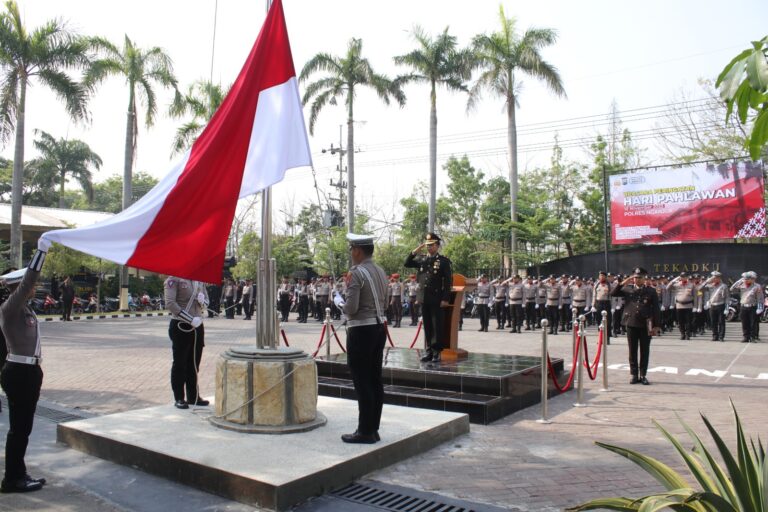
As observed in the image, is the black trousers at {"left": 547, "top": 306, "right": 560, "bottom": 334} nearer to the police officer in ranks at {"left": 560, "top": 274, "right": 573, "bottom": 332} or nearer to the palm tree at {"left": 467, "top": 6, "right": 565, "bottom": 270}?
the police officer in ranks at {"left": 560, "top": 274, "right": 573, "bottom": 332}

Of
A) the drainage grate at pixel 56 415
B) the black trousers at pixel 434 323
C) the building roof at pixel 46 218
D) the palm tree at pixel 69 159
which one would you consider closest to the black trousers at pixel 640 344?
the black trousers at pixel 434 323

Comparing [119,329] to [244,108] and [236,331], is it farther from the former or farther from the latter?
[244,108]

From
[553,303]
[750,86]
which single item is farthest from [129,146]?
[750,86]

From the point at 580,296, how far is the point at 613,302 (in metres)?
1.19

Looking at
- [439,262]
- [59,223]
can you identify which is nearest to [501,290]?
[439,262]

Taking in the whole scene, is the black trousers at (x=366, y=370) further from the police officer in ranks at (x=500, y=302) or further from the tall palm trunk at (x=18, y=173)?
the tall palm trunk at (x=18, y=173)

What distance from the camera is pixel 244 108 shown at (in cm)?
570

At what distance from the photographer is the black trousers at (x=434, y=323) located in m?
8.80

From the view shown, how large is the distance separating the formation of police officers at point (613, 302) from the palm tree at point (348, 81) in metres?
10.5

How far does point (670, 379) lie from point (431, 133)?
1857 centimetres

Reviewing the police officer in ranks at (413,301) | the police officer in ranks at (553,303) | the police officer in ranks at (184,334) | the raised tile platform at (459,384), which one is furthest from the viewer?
the police officer in ranks at (413,301)

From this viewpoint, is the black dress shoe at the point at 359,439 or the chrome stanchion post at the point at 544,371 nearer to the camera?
the black dress shoe at the point at 359,439

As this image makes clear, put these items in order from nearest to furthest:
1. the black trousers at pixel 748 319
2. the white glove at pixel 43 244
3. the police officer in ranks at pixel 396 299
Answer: the white glove at pixel 43 244 < the black trousers at pixel 748 319 < the police officer in ranks at pixel 396 299

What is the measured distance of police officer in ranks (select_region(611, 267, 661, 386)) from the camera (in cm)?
927
